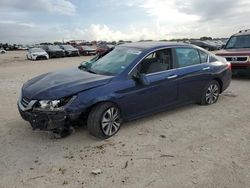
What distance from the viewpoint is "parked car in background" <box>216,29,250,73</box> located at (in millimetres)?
10780

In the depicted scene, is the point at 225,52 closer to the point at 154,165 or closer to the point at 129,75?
the point at 129,75

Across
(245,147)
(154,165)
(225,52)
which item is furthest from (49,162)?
(225,52)

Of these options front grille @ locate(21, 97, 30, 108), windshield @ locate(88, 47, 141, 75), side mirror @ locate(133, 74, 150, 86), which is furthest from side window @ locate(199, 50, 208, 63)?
front grille @ locate(21, 97, 30, 108)

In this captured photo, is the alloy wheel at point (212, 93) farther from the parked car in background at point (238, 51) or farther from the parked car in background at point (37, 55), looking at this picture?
the parked car in background at point (37, 55)

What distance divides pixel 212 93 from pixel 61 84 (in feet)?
12.9

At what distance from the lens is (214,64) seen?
23.5ft

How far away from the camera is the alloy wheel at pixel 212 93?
707 centimetres

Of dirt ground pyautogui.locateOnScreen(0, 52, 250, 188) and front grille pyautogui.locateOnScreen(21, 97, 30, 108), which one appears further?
front grille pyautogui.locateOnScreen(21, 97, 30, 108)

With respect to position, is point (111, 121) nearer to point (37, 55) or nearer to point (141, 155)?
point (141, 155)

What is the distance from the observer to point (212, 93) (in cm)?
717

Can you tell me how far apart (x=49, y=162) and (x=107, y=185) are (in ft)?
3.49

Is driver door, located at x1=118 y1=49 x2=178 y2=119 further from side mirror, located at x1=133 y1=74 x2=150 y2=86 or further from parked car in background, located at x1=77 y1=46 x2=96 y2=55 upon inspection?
parked car in background, located at x1=77 y1=46 x2=96 y2=55

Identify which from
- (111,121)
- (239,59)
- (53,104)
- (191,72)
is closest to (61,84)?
(53,104)

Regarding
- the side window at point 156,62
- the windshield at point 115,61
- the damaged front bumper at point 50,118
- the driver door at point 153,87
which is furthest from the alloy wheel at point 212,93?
the damaged front bumper at point 50,118
